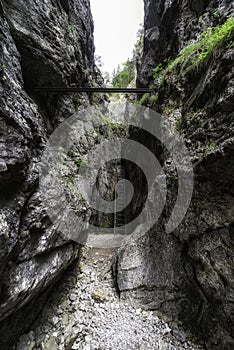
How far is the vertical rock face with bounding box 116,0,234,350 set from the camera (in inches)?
131

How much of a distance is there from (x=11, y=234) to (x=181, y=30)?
9488mm

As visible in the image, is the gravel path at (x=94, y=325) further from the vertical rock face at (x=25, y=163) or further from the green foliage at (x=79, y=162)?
the green foliage at (x=79, y=162)

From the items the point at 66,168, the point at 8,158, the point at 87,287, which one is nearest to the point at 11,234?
the point at 8,158

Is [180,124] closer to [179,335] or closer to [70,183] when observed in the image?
[70,183]

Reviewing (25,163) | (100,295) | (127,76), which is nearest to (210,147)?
(25,163)

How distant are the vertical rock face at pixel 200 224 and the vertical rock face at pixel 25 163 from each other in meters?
2.48

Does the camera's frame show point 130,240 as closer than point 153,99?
Yes

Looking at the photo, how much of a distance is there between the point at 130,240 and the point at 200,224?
2.80m

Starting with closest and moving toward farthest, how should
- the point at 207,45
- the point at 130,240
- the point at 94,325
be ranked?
1. the point at 94,325
2. the point at 207,45
3. the point at 130,240

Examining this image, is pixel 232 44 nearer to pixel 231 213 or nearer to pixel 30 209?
pixel 231 213

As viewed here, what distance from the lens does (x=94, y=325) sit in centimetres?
407

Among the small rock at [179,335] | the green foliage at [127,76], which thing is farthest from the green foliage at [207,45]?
the green foliage at [127,76]

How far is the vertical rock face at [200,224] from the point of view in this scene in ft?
11.0

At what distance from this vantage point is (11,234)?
2.58 m
